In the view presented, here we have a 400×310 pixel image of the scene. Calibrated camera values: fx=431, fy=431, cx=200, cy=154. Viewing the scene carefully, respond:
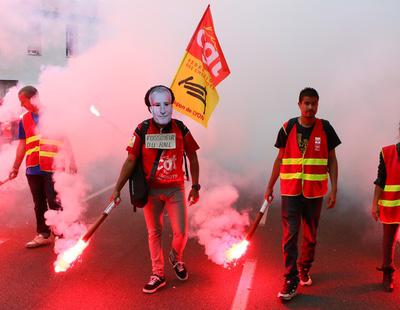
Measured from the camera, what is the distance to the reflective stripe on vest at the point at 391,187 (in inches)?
141

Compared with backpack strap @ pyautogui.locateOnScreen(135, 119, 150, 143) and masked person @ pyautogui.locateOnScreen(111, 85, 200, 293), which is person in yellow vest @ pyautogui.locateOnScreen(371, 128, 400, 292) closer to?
masked person @ pyautogui.locateOnScreen(111, 85, 200, 293)

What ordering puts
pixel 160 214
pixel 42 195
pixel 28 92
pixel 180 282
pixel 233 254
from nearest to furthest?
pixel 160 214
pixel 180 282
pixel 233 254
pixel 28 92
pixel 42 195

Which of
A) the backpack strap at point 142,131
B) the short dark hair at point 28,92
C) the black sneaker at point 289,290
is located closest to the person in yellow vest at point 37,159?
the short dark hair at point 28,92

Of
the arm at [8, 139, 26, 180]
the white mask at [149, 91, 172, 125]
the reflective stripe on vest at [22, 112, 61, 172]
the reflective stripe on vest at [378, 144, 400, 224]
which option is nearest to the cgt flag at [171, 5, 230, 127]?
the white mask at [149, 91, 172, 125]

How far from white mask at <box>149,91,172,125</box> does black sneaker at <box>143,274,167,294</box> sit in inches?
52.4

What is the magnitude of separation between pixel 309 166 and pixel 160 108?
1.33 m

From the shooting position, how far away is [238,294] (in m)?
3.62

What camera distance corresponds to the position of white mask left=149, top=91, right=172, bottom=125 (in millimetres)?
3619

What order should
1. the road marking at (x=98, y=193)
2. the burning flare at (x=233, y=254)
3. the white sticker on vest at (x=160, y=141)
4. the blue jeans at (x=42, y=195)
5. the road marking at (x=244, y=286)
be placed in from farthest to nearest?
the road marking at (x=98, y=193), the blue jeans at (x=42, y=195), the burning flare at (x=233, y=254), the white sticker on vest at (x=160, y=141), the road marking at (x=244, y=286)

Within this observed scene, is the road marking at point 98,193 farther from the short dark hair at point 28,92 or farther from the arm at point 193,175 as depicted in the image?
the arm at point 193,175

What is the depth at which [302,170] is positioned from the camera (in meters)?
3.55

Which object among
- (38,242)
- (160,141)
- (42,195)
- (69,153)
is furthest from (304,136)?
(38,242)

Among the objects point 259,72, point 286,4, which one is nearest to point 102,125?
point 259,72

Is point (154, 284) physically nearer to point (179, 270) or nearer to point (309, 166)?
point (179, 270)
